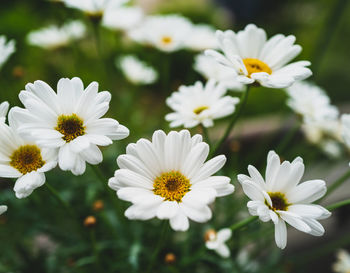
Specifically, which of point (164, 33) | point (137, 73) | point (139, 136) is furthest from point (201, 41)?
point (139, 136)

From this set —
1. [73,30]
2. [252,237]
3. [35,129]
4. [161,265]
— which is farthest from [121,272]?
[73,30]

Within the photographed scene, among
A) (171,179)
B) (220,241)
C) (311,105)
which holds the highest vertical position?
(311,105)

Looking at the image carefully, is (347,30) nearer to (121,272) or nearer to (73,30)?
(73,30)

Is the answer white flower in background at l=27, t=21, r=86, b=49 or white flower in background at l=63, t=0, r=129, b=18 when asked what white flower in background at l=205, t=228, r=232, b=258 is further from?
white flower in background at l=27, t=21, r=86, b=49

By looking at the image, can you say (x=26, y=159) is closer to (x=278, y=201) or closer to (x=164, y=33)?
(x=278, y=201)

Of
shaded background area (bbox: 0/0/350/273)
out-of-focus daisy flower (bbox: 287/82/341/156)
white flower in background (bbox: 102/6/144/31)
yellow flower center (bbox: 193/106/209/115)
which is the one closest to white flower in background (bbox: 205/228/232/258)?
shaded background area (bbox: 0/0/350/273)

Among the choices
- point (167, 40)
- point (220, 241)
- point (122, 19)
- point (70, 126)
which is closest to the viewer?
point (70, 126)

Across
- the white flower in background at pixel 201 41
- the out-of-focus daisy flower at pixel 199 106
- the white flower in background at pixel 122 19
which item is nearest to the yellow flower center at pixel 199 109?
the out-of-focus daisy flower at pixel 199 106

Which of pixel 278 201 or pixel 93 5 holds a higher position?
pixel 93 5
